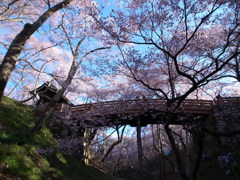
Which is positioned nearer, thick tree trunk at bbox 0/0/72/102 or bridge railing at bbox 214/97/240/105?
thick tree trunk at bbox 0/0/72/102

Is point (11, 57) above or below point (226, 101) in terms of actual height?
below

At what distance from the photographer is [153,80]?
14805 mm

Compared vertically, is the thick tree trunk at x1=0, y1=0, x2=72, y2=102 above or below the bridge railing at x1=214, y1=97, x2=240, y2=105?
below

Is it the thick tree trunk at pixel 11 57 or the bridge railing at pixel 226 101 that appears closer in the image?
the thick tree trunk at pixel 11 57

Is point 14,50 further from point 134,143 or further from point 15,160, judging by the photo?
point 134,143

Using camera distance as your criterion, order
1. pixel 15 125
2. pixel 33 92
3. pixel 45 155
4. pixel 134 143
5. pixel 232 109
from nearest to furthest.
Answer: pixel 45 155, pixel 15 125, pixel 232 109, pixel 33 92, pixel 134 143

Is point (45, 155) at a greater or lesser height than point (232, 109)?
lesser

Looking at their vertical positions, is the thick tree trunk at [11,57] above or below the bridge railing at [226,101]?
below

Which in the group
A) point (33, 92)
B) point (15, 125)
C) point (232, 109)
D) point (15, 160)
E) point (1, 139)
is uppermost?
point (33, 92)

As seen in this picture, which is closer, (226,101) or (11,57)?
(11,57)

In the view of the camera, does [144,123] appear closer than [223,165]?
No

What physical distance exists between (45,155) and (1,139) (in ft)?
7.91

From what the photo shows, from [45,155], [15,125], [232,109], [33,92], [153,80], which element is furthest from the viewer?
[33,92]

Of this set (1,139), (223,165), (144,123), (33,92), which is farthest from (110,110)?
(33,92)
